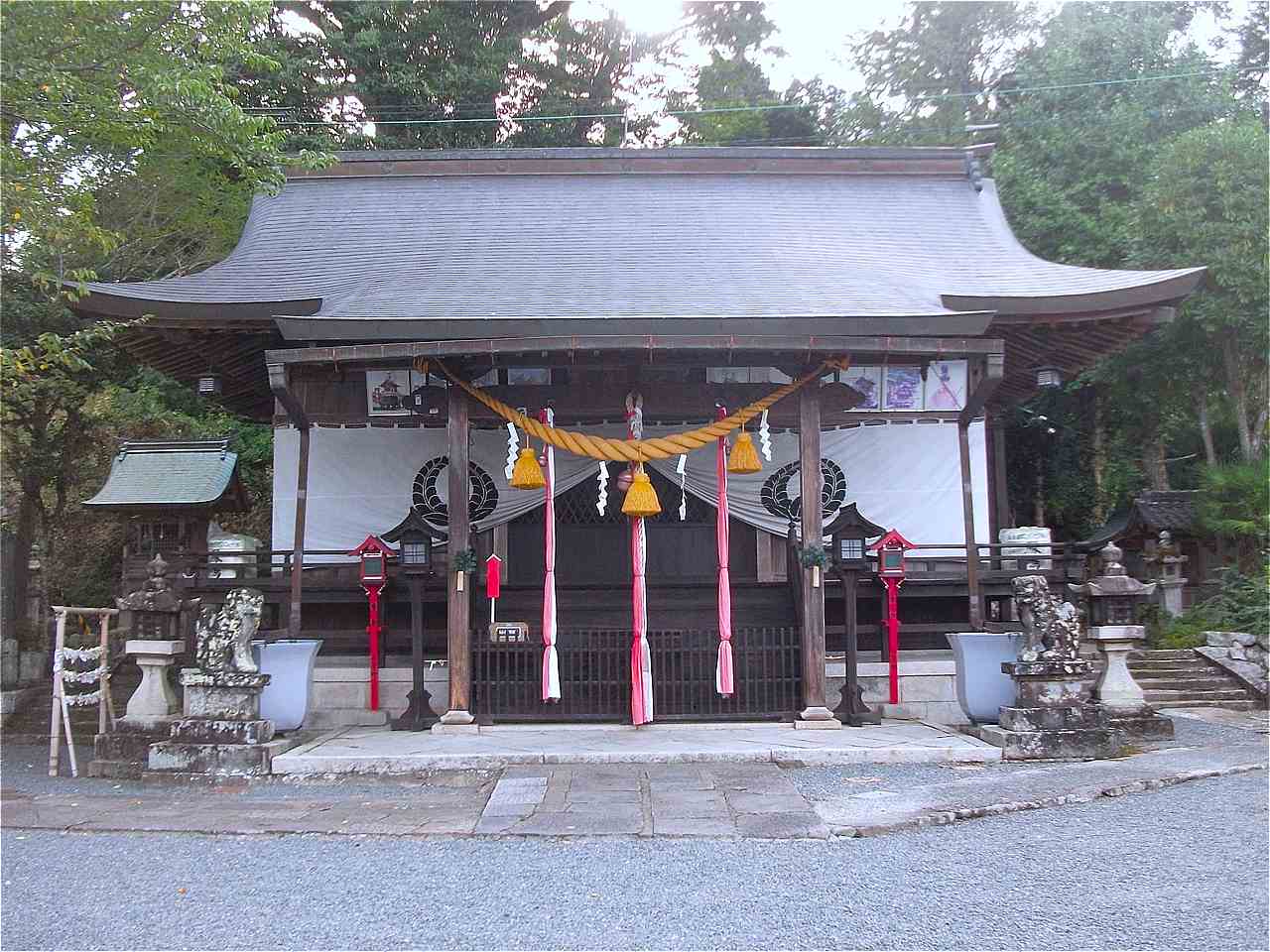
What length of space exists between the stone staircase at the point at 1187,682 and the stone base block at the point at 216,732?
868cm

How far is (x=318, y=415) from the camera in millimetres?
9219

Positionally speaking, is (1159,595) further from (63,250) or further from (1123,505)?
(63,250)

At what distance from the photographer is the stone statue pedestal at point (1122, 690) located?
7391mm

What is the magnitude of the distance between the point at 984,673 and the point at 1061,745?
828 mm

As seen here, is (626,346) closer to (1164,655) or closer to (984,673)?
(984,673)

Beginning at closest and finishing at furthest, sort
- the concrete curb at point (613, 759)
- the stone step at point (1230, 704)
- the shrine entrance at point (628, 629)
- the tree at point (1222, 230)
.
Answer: the concrete curb at point (613, 759) → the shrine entrance at point (628, 629) → the stone step at point (1230, 704) → the tree at point (1222, 230)

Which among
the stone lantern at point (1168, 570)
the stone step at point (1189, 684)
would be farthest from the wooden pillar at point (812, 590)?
the stone lantern at point (1168, 570)

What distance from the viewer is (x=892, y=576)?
8.56 metres

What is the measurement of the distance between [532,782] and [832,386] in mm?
4142

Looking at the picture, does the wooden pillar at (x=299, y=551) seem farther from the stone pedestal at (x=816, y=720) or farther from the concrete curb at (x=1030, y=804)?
the concrete curb at (x=1030, y=804)

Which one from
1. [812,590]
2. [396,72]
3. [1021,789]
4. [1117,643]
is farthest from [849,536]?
[396,72]

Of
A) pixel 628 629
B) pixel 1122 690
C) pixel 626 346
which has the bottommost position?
pixel 1122 690

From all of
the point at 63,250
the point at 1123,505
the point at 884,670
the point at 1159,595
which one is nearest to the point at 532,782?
the point at 884,670

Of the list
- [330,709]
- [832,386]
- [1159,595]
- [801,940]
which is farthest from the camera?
[1159,595]
